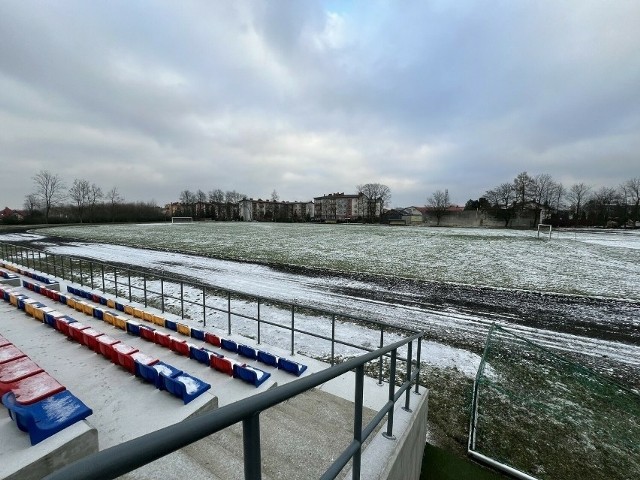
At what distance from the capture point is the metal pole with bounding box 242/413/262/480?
1204 mm

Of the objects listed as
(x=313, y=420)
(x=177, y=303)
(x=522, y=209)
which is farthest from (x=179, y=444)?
(x=522, y=209)

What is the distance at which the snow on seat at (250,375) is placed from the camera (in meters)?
4.56

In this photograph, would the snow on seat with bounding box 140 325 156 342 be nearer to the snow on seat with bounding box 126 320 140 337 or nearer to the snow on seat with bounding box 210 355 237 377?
the snow on seat with bounding box 126 320 140 337

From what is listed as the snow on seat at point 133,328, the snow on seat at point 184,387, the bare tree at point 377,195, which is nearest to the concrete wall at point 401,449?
the snow on seat at point 184,387

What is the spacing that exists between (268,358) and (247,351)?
1.52 ft

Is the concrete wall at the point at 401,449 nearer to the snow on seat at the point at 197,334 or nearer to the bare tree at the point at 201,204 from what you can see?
the snow on seat at the point at 197,334

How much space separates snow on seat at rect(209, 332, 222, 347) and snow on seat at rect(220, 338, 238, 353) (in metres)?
0.11

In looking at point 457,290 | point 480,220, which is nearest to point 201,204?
point 480,220

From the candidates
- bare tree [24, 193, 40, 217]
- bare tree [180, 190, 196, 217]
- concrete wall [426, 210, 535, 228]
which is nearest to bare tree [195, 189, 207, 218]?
bare tree [180, 190, 196, 217]

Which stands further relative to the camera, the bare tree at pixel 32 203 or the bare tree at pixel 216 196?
the bare tree at pixel 216 196

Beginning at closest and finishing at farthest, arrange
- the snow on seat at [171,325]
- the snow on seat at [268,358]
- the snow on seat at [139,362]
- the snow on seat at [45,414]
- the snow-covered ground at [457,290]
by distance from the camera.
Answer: the snow on seat at [45,414] < the snow on seat at [139,362] < the snow on seat at [268,358] < the snow on seat at [171,325] < the snow-covered ground at [457,290]

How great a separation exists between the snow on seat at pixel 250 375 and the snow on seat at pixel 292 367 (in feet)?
1.49

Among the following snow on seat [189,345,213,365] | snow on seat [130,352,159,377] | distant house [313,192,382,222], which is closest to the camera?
snow on seat [130,352,159,377]

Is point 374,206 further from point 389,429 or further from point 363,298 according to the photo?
point 389,429
